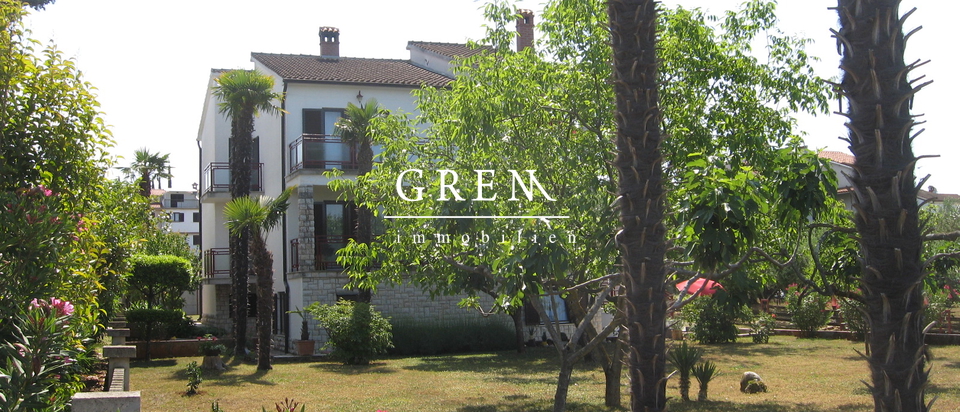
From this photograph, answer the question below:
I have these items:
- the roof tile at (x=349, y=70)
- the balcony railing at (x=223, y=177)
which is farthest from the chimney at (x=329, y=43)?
the balcony railing at (x=223, y=177)

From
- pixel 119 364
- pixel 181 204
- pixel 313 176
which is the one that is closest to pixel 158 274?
pixel 313 176

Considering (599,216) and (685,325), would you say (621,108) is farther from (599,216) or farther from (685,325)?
(685,325)

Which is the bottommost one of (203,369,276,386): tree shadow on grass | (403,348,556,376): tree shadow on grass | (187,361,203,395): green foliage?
(403,348,556,376): tree shadow on grass

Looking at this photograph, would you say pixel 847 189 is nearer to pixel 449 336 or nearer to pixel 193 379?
pixel 193 379

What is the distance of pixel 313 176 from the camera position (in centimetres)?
2445

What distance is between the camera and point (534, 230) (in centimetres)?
998

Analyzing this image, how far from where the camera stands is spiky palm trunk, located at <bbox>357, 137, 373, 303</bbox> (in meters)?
21.6

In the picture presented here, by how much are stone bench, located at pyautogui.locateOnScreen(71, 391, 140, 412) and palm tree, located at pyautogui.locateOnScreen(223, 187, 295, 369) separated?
12476 mm

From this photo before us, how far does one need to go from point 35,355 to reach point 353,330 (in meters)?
15.5

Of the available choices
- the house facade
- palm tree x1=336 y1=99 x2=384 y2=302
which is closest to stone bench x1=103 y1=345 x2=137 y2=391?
palm tree x1=336 y1=99 x2=384 y2=302

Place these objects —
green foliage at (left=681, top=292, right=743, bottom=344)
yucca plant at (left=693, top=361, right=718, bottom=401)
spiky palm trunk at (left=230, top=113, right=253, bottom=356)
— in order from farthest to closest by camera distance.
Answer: green foliage at (left=681, top=292, right=743, bottom=344)
spiky palm trunk at (left=230, top=113, right=253, bottom=356)
yucca plant at (left=693, top=361, right=718, bottom=401)

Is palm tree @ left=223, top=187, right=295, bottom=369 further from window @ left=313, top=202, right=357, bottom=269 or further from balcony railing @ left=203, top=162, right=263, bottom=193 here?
balcony railing @ left=203, top=162, right=263, bottom=193

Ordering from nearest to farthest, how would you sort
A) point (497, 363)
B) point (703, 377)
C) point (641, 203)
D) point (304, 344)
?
point (641, 203)
point (703, 377)
point (497, 363)
point (304, 344)

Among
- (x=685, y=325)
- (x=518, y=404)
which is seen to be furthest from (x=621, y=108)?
(x=685, y=325)
